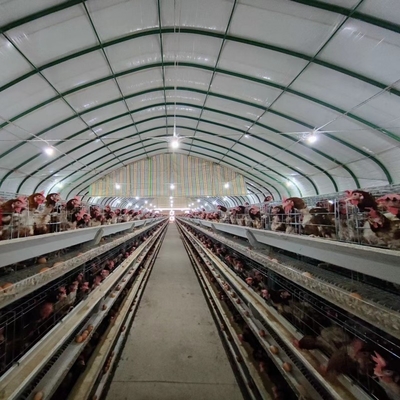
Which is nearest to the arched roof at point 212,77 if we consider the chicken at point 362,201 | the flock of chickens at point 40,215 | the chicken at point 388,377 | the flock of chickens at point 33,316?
→ the flock of chickens at point 40,215

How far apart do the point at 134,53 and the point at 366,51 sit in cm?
483

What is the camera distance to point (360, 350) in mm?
1175

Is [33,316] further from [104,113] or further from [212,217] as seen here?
[104,113]

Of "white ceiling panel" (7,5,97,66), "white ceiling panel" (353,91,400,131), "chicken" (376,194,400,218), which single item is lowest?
"chicken" (376,194,400,218)

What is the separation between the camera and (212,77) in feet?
19.7

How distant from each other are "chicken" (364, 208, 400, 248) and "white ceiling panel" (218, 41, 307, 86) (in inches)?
181

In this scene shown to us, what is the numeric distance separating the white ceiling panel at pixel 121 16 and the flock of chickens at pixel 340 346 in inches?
204

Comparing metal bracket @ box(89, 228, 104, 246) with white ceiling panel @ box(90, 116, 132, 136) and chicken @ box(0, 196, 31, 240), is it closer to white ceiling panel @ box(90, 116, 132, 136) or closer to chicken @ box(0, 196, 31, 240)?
chicken @ box(0, 196, 31, 240)

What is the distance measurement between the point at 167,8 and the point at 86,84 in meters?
2.87

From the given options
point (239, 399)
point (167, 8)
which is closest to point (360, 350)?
point (239, 399)

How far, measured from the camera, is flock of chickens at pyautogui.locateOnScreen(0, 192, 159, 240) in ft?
5.67

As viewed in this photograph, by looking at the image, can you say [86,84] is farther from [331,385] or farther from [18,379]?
[331,385]

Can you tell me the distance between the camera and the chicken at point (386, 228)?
4.40ft

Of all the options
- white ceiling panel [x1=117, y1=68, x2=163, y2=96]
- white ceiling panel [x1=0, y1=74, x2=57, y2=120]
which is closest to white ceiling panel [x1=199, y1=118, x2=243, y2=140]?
white ceiling panel [x1=117, y1=68, x2=163, y2=96]
